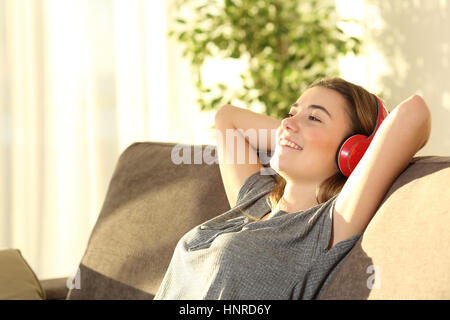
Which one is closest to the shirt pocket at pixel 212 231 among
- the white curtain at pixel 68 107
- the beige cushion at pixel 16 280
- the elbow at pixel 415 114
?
the elbow at pixel 415 114

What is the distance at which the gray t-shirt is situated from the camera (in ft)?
3.93

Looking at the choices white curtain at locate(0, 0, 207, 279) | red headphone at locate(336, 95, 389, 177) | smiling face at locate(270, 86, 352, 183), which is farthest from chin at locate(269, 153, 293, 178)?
white curtain at locate(0, 0, 207, 279)

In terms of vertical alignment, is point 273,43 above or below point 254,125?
above

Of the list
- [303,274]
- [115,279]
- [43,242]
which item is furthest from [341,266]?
[43,242]

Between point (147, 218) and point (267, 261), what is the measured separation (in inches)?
24.1

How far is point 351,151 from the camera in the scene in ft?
4.33

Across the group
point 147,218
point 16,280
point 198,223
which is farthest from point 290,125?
point 16,280

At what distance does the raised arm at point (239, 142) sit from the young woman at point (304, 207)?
0.10ft

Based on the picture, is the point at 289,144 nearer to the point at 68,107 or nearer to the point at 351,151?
the point at 351,151

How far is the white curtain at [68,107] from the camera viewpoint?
3209 millimetres

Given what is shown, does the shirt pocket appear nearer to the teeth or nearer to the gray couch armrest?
the teeth

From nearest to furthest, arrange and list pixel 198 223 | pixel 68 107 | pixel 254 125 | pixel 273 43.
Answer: pixel 198 223, pixel 254 125, pixel 273 43, pixel 68 107

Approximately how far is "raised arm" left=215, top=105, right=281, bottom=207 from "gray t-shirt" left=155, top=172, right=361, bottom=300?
0.26 metres
